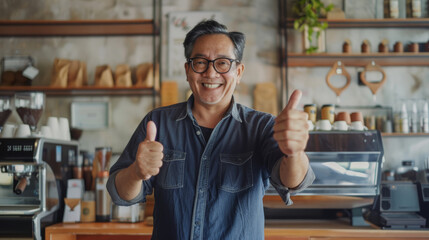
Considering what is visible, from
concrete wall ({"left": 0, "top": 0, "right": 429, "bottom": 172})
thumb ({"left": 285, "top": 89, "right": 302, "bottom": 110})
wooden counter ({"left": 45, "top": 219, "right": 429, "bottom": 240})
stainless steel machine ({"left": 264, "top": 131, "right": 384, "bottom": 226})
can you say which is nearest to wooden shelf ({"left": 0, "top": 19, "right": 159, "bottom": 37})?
concrete wall ({"left": 0, "top": 0, "right": 429, "bottom": 172})

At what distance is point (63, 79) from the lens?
3303 mm

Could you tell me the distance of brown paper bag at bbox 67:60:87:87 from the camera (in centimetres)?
333

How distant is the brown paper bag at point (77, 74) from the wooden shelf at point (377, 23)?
67.3 inches

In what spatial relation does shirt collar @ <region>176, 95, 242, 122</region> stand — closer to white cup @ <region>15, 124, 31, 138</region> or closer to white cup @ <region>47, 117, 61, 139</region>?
white cup @ <region>15, 124, 31, 138</region>

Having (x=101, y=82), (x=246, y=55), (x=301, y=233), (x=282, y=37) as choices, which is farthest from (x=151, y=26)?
(x=301, y=233)

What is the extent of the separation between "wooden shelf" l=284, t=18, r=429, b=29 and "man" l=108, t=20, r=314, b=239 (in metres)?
1.96

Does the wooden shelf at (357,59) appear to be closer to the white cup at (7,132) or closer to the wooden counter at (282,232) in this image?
the wooden counter at (282,232)

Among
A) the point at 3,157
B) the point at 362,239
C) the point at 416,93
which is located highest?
the point at 416,93

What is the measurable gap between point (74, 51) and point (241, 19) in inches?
57.3

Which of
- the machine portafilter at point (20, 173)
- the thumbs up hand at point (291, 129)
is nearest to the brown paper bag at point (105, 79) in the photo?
the machine portafilter at point (20, 173)

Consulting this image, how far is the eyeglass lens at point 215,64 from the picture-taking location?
150cm

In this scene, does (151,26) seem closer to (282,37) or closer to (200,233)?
(282,37)

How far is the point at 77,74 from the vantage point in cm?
336

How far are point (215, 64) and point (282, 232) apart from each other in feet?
4.40
